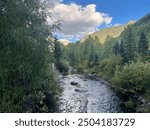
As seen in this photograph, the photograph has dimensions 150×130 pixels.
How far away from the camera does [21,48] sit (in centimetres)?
712

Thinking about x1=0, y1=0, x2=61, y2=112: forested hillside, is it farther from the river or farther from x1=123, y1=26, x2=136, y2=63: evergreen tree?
x1=123, y1=26, x2=136, y2=63: evergreen tree

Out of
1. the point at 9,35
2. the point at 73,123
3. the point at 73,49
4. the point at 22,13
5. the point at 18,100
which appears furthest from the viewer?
the point at 73,49

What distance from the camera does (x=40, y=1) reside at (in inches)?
331

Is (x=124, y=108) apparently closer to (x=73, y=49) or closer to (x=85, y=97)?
(x=85, y=97)

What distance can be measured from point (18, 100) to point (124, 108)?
9.71 meters

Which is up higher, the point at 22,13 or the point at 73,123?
the point at 22,13

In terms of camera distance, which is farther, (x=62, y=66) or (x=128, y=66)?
(x=62, y=66)

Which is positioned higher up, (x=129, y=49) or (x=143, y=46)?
(x=143, y=46)

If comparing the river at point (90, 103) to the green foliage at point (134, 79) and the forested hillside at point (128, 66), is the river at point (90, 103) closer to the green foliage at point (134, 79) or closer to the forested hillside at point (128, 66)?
the forested hillside at point (128, 66)

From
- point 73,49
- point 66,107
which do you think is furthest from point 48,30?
point 73,49

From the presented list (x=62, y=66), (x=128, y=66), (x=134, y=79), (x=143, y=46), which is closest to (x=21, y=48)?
(x=134, y=79)

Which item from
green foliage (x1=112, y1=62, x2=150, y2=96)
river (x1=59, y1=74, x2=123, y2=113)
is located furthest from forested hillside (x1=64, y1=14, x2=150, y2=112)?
river (x1=59, y1=74, x2=123, y2=113)

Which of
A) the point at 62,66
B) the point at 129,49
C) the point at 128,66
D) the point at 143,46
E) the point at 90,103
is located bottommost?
the point at 90,103

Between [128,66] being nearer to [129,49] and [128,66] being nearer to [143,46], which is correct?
[129,49]
